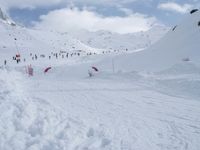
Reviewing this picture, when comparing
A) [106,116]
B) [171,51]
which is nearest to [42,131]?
[106,116]

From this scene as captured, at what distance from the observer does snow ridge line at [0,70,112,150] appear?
24.5 ft

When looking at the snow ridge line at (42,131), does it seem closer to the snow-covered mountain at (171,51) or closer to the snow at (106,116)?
the snow at (106,116)

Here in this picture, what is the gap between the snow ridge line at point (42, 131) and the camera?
7453mm

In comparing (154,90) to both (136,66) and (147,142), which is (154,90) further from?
(136,66)

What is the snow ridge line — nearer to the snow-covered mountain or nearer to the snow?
the snow

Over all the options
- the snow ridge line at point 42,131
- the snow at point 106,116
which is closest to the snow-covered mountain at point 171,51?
the snow at point 106,116

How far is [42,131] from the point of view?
27.2 feet

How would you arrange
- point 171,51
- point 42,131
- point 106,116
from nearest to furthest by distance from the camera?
point 42,131 → point 106,116 → point 171,51

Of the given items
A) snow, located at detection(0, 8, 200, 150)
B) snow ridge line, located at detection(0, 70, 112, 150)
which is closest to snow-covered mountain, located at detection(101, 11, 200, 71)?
snow, located at detection(0, 8, 200, 150)

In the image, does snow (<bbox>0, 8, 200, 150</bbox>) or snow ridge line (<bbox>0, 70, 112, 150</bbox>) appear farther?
snow (<bbox>0, 8, 200, 150</bbox>)

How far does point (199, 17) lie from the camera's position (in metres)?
35.2

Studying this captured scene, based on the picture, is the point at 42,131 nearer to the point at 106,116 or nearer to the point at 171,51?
the point at 106,116

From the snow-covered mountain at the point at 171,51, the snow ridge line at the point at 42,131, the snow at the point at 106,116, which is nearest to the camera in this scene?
the snow ridge line at the point at 42,131

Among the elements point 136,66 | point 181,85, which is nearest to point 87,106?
point 181,85
